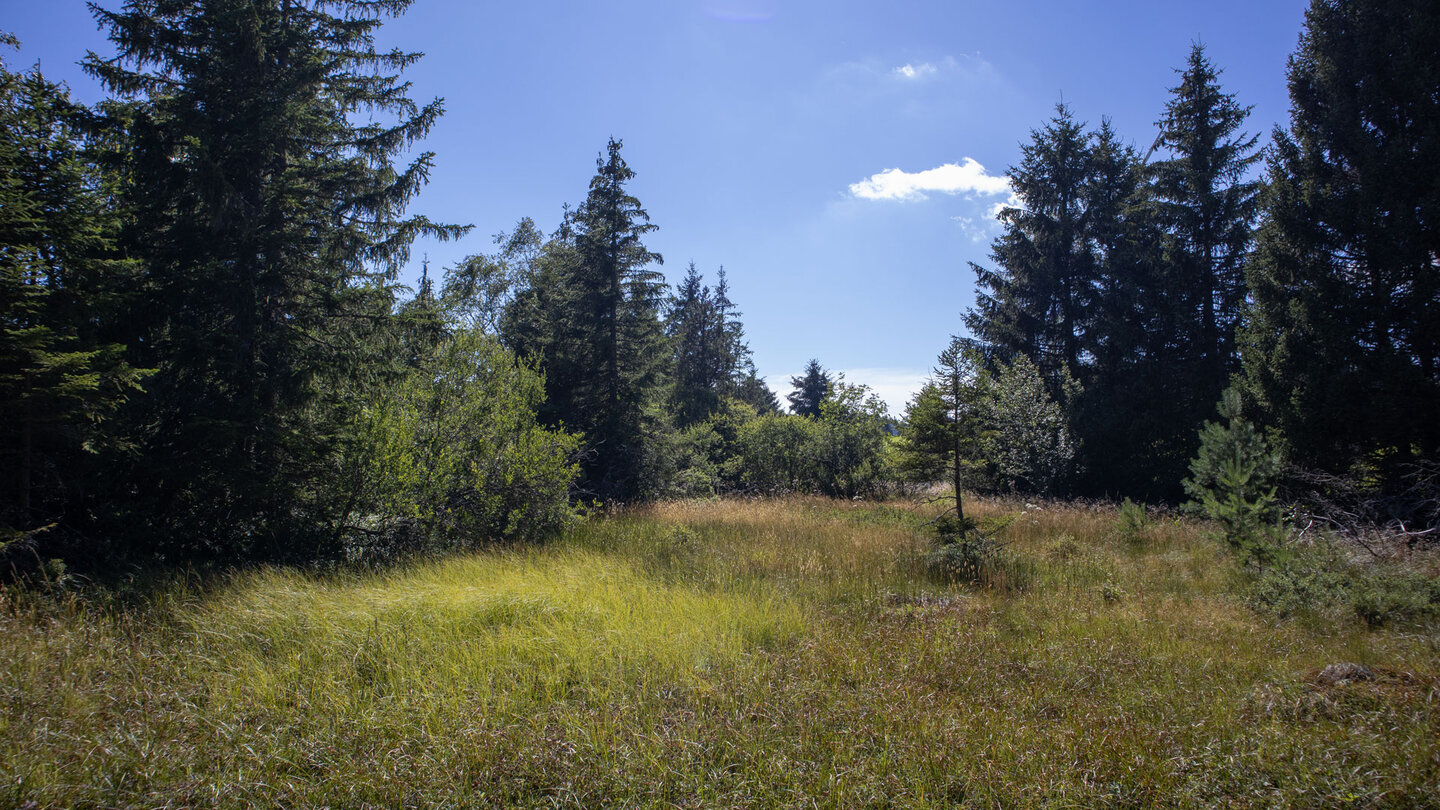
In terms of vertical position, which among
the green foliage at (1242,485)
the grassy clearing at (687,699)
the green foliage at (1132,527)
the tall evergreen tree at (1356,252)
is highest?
the tall evergreen tree at (1356,252)

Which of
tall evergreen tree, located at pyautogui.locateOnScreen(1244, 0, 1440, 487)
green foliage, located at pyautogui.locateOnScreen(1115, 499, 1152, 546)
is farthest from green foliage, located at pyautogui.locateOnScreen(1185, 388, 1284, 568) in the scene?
tall evergreen tree, located at pyautogui.locateOnScreen(1244, 0, 1440, 487)

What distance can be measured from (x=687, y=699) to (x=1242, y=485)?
26.9 ft

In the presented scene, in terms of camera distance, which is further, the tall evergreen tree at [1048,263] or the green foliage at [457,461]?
the tall evergreen tree at [1048,263]

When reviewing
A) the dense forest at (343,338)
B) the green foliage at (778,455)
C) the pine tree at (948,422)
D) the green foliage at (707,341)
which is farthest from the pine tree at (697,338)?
the pine tree at (948,422)

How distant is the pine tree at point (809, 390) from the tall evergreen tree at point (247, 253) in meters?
35.0

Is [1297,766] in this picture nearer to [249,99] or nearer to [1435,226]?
[249,99]

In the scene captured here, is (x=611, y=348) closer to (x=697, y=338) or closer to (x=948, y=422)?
(x=948, y=422)

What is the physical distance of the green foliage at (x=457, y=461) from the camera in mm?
8648

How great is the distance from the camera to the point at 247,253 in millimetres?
7914

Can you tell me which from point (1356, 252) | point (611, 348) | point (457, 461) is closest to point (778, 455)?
point (611, 348)

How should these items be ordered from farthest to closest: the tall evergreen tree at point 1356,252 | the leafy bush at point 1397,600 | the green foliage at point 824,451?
the green foliage at point 824,451
the tall evergreen tree at point 1356,252
the leafy bush at point 1397,600

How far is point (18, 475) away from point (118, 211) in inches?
132

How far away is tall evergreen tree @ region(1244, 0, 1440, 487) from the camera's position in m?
10.8

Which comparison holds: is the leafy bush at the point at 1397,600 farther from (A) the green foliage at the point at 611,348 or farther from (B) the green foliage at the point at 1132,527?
(A) the green foliage at the point at 611,348
